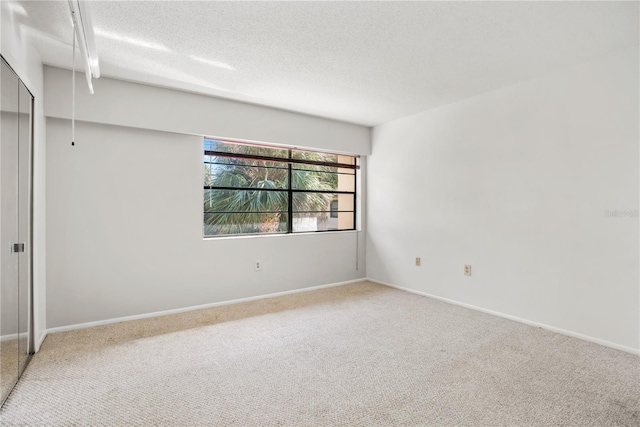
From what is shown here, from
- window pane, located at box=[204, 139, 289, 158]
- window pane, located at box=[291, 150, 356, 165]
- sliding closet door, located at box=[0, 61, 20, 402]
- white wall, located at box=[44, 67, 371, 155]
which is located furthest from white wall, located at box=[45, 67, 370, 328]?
sliding closet door, located at box=[0, 61, 20, 402]

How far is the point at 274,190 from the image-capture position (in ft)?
14.2

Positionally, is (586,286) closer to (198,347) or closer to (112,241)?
(198,347)

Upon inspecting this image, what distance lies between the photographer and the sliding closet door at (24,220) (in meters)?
2.20

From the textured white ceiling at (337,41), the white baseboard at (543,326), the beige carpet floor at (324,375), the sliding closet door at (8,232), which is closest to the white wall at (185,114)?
the textured white ceiling at (337,41)

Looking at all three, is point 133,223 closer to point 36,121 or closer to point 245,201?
point 36,121

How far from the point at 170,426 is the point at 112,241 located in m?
2.11

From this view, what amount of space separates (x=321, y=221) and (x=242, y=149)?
152 cm

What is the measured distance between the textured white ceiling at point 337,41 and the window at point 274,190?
91cm

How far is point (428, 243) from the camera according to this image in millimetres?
4113

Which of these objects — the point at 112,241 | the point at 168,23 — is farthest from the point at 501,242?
the point at 112,241

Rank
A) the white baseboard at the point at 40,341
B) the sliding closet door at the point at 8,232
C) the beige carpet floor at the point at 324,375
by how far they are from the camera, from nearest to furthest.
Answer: the beige carpet floor at the point at 324,375 < the sliding closet door at the point at 8,232 < the white baseboard at the point at 40,341

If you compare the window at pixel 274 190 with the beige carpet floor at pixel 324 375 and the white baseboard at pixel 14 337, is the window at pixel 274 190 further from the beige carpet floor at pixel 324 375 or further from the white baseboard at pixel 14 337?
the white baseboard at pixel 14 337

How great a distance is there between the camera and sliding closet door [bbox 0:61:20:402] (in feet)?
6.18

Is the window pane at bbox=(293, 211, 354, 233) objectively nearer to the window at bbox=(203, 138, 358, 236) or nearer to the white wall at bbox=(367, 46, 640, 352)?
the window at bbox=(203, 138, 358, 236)
